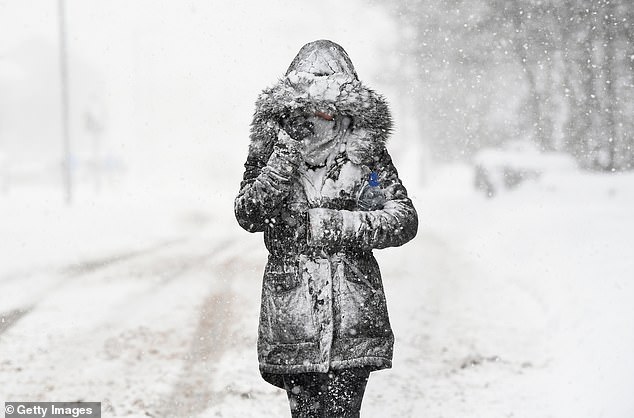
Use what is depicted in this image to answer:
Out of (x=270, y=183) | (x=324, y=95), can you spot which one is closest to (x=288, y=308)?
(x=270, y=183)

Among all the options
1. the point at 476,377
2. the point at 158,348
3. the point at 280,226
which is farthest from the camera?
the point at 158,348

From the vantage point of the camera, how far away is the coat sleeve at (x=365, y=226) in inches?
98.3

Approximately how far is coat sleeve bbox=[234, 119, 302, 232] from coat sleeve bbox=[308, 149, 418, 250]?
15 centimetres

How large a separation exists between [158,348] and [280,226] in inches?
158

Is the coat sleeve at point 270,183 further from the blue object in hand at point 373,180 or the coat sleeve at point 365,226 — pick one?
the blue object in hand at point 373,180

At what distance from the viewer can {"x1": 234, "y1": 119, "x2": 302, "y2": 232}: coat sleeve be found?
2.49m

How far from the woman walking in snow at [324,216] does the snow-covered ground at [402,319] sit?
2.04 m

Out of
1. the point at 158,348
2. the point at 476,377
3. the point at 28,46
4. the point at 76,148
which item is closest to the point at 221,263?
the point at 158,348

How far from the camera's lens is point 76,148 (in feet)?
166

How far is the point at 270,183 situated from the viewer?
2486 mm

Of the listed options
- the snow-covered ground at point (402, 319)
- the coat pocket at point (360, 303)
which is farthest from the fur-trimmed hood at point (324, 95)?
the snow-covered ground at point (402, 319)

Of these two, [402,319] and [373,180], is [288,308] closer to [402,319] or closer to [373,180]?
[373,180]

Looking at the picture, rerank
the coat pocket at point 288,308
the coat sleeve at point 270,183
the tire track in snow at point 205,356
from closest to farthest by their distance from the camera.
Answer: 1. the coat sleeve at point 270,183
2. the coat pocket at point 288,308
3. the tire track in snow at point 205,356

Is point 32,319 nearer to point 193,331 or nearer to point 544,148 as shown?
point 193,331
